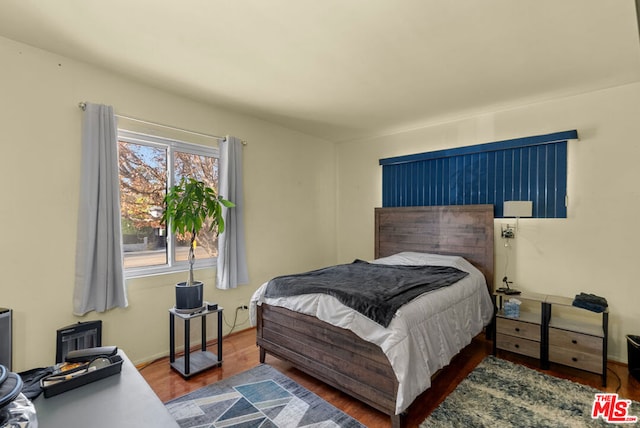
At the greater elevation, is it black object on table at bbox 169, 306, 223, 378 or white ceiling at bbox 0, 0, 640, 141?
white ceiling at bbox 0, 0, 640, 141

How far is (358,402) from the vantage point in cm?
237

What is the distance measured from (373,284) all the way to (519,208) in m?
1.82

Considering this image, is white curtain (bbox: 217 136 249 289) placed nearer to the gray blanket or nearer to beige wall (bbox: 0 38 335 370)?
beige wall (bbox: 0 38 335 370)

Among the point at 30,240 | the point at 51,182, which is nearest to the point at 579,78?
the point at 51,182

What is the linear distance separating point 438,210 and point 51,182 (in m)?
3.95

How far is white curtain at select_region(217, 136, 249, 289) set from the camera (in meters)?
3.55

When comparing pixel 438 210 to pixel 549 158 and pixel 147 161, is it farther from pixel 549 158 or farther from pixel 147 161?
pixel 147 161

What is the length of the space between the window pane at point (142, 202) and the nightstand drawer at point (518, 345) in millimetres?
3448

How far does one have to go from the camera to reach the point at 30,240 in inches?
94.6

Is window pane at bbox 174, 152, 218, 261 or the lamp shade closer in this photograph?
the lamp shade

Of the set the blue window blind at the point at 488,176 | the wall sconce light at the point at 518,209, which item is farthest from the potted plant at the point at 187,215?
the wall sconce light at the point at 518,209

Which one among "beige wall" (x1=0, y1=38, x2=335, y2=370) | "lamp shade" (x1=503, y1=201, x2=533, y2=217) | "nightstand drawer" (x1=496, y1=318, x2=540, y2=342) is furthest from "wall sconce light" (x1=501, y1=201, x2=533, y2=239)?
"beige wall" (x1=0, y1=38, x2=335, y2=370)

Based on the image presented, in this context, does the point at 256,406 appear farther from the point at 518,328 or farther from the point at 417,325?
the point at 518,328

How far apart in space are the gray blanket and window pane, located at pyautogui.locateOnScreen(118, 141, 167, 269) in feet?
4.19
